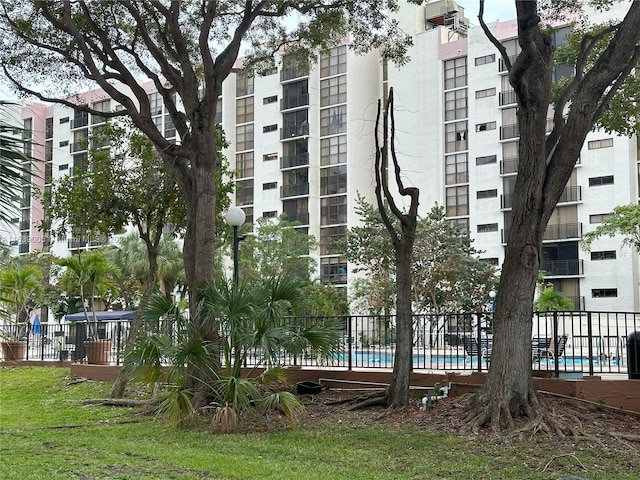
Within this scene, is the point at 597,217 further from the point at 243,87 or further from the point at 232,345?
the point at 232,345

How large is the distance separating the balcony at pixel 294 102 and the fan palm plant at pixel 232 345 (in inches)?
2171

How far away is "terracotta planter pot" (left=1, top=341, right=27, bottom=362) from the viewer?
Answer: 26.7 meters

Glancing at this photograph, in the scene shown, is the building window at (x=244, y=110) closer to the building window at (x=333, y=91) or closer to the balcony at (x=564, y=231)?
the building window at (x=333, y=91)

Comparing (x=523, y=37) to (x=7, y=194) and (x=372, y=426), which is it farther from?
(x=7, y=194)

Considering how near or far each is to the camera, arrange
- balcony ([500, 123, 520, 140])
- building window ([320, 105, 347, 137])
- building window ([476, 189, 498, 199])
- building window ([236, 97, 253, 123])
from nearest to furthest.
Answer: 1. balcony ([500, 123, 520, 140])
2. building window ([476, 189, 498, 199])
3. building window ([320, 105, 347, 137])
4. building window ([236, 97, 253, 123])

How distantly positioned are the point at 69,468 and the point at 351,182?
186 ft

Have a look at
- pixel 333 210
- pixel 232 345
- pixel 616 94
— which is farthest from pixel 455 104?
pixel 232 345

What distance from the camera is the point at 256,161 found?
71188mm

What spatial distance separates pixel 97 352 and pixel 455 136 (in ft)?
142

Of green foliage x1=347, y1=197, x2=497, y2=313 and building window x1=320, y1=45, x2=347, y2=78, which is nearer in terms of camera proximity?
green foliage x1=347, y1=197, x2=497, y2=313

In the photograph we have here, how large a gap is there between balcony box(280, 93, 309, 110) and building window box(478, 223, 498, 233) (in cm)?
1844

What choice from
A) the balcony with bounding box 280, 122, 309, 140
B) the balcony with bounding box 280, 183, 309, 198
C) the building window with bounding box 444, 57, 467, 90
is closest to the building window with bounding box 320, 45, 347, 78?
the balcony with bounding box 280, 122, 309, 140

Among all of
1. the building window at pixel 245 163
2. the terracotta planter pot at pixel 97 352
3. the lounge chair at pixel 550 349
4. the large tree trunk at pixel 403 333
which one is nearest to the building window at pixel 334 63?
the building window at pixel 245 163

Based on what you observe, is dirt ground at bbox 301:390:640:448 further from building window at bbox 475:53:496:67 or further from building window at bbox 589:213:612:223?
building window at bbox 475:53:496:67
